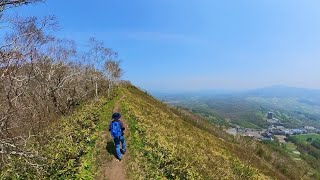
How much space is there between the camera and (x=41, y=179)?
13.2 metres

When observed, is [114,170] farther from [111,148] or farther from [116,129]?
[111,148]

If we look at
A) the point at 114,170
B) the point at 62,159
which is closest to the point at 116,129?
the point at 114,170

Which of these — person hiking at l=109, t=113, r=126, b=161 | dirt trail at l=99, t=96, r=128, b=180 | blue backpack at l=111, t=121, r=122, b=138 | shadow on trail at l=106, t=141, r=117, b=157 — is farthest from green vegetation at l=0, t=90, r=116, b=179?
blue backpack at l=111, t=121, r=122, b=138

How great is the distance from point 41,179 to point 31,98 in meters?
13.9

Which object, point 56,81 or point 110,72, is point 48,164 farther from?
point 110,72

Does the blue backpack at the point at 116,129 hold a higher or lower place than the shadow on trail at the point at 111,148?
higher

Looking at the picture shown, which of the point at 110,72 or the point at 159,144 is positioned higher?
the point at 110,72

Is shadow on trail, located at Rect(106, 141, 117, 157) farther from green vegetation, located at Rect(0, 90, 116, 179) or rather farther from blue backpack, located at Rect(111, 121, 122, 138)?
blue backpack, located at Rect(111, 121, 122, 138)

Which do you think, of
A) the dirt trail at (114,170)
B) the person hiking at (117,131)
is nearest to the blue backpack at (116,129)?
the person hiking at (117,131)

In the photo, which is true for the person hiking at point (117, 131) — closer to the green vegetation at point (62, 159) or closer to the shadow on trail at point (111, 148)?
the shadow on trail at point (111, 148)

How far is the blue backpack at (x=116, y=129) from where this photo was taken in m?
17.2

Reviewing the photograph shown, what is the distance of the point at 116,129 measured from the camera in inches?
679

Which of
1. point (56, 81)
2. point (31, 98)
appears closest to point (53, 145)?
point (31, 98)

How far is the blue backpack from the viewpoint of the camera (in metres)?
17.2
